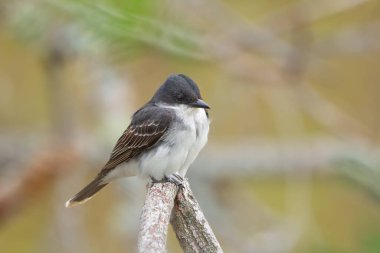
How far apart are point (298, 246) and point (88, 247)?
1191 millimetres

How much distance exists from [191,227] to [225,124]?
389cm

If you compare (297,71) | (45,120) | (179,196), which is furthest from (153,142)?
(45,120)

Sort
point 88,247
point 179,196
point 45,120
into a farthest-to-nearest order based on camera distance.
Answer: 1. point 45,120
2. point 88,247
3. point 179,196

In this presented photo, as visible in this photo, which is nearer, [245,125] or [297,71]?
[297,71]

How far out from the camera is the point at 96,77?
15.7 feet

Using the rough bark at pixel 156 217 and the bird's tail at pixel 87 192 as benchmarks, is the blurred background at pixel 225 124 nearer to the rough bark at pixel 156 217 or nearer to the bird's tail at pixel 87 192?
the bird's tail at pixel 87 192

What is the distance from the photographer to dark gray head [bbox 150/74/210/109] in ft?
11.7

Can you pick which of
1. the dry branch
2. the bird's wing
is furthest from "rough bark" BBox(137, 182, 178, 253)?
the bird's wing

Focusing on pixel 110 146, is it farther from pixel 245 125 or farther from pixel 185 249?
pixel 185 249

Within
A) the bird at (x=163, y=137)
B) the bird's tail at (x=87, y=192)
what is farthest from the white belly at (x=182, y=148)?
the bird's tail at (x=87, y=192)

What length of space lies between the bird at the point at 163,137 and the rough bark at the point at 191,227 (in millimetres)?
1248

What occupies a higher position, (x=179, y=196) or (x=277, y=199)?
(x=277, y=199)

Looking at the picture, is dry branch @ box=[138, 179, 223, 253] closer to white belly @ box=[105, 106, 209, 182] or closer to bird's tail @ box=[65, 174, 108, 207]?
white belly @ box=[105, 106, 209, 182]

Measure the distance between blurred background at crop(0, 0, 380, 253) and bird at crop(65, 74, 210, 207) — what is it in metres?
0.17
